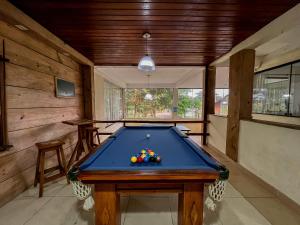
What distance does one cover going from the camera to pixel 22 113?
2.27 meters

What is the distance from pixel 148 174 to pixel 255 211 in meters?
1.58

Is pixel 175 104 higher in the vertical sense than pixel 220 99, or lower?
lower

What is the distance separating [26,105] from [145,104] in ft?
28.6

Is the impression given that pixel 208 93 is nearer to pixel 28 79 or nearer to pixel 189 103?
pixel 28 79

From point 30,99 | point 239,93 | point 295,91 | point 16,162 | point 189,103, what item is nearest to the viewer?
point 16,162

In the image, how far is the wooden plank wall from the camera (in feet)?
6.77

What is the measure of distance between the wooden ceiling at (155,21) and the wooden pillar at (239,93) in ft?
1.12

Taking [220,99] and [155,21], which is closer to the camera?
[155,21]

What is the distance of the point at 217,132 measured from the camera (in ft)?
13.8

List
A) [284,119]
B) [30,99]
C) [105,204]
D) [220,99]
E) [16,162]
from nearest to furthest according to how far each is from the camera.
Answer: [105,204], [16,162], [30,99], [284,119], [220,99]

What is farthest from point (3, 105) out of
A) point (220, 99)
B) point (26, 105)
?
point (220, 99)

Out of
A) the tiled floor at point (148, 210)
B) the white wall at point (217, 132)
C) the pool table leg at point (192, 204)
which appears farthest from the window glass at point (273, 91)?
the pool table leg at point (192, 204)

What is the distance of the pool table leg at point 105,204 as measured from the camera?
1271 millimetres

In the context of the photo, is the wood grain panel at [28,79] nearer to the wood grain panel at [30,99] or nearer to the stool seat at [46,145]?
the wood grain panel at [30,99]
